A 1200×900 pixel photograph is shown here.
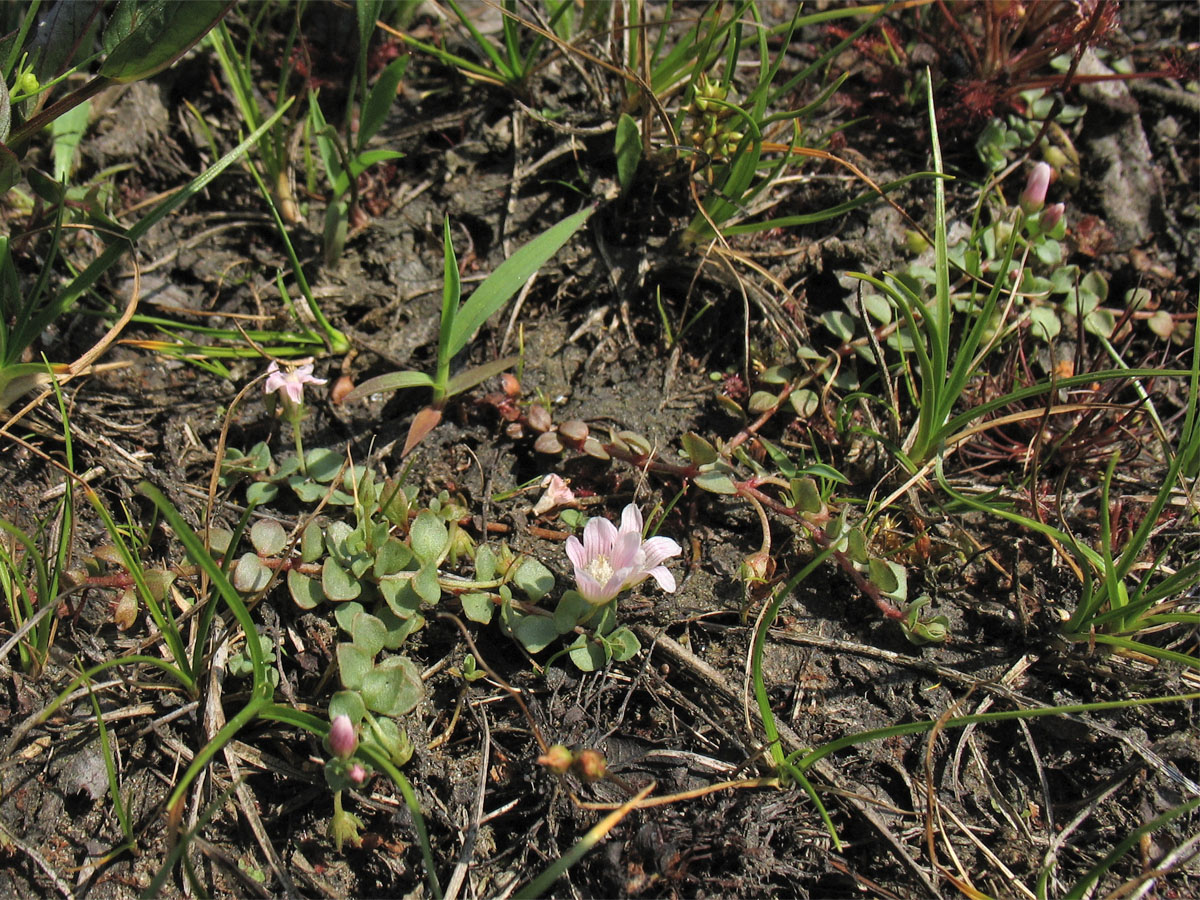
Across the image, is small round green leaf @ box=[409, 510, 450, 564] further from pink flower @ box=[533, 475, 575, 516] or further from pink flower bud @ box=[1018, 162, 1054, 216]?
pink flower bud @ box=[1018, 162, 1054, 216]

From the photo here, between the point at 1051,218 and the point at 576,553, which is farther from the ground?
the point at 1051,218

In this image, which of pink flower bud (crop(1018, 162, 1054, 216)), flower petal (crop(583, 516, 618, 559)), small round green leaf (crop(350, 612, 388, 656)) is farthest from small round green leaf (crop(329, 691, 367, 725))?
pink flower bud (crop(1018, 162, 1054, 216))

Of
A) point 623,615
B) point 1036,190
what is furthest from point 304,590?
point 1036,190

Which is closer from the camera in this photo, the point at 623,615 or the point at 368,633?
the point at 368,633

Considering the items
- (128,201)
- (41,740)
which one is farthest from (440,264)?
(41,740)

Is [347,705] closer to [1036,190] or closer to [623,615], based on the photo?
[623,615]

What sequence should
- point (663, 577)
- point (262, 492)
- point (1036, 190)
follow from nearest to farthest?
point (663, 577) → point (262, 492) → point (1036, 190)

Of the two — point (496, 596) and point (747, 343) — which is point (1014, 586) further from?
point (496, 596)
